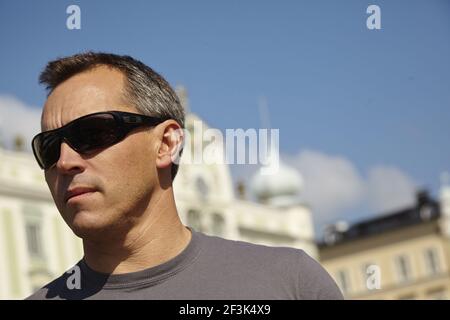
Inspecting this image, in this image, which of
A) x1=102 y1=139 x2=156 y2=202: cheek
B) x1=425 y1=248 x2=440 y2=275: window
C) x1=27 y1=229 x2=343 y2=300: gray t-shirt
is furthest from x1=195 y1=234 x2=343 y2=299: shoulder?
x1=425 y1=248 x2=440 y2=275: window

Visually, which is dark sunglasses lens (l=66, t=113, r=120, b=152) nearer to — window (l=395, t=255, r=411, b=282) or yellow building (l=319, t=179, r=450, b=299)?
yellow building (l=319, t=179, r=450, b=299)

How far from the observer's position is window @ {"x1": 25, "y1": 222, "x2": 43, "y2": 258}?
3747 centimetres

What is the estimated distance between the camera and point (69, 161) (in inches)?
109

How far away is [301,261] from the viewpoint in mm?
2697

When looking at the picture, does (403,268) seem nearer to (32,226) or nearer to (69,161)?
(32,226)

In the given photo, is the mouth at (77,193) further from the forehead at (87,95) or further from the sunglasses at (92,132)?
the forehead at (87,95)

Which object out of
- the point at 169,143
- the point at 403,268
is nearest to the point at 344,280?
the point at 403,268

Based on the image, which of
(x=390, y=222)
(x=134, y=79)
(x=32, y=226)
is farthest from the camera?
(x=390, y=222)

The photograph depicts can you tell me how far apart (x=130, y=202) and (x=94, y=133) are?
0.69 feet

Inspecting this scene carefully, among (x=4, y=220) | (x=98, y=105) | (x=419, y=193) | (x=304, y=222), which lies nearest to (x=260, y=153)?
(x=98, y=105)

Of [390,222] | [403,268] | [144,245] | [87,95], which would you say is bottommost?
[403,268]

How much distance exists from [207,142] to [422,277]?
5510 cm

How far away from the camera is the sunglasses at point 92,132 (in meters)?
2.79
